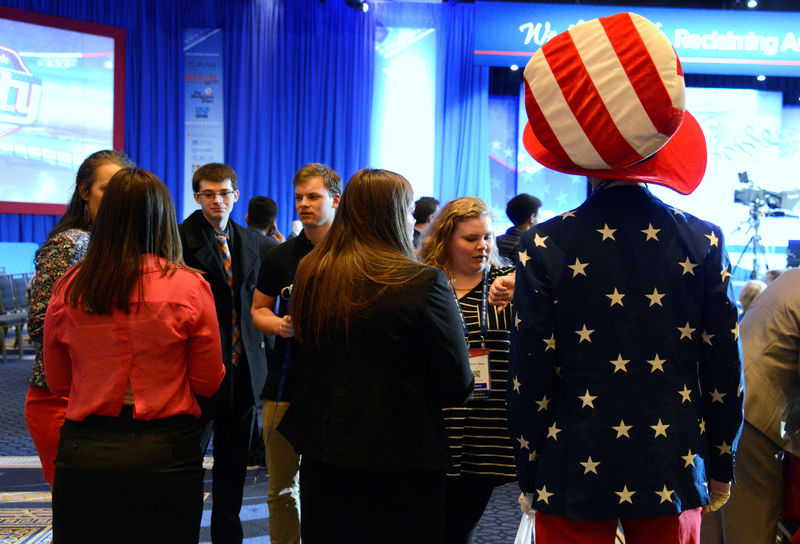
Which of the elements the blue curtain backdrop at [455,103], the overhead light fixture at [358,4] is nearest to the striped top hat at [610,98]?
the blue curtain backdrop at [455,103]

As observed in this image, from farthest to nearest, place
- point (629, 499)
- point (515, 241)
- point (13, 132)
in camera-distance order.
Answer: point (13, 132) → point (515, 241) → point (629, 499)

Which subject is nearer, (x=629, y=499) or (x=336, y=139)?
(x=629, y=499)

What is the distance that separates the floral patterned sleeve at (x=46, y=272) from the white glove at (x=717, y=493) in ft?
5.57

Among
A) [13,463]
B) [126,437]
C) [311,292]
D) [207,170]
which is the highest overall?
[207,170]

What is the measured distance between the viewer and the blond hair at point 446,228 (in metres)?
2.18

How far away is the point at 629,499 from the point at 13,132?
7.62 m

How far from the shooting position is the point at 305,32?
8289 millimetres

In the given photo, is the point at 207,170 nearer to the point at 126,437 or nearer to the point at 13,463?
the point at 126,437

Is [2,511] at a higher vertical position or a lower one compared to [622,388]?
lower

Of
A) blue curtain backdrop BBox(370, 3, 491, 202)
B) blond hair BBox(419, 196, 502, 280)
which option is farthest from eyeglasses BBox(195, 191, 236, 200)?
blue curtain backdrop BBox(370, 3, 491, 202)

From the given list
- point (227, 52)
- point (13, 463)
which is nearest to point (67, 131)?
point (227, 52)

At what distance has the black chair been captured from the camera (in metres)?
6.69

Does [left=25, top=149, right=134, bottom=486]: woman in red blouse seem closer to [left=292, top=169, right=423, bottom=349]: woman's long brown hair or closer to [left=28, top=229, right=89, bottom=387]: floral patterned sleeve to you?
[left=28, top=229, right=89, bottom=387]: floral patterned sleeve

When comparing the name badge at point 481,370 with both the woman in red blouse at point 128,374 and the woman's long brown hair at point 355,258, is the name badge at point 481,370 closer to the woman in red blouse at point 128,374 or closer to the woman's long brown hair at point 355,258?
the woman's long brown hair at point 355,258
